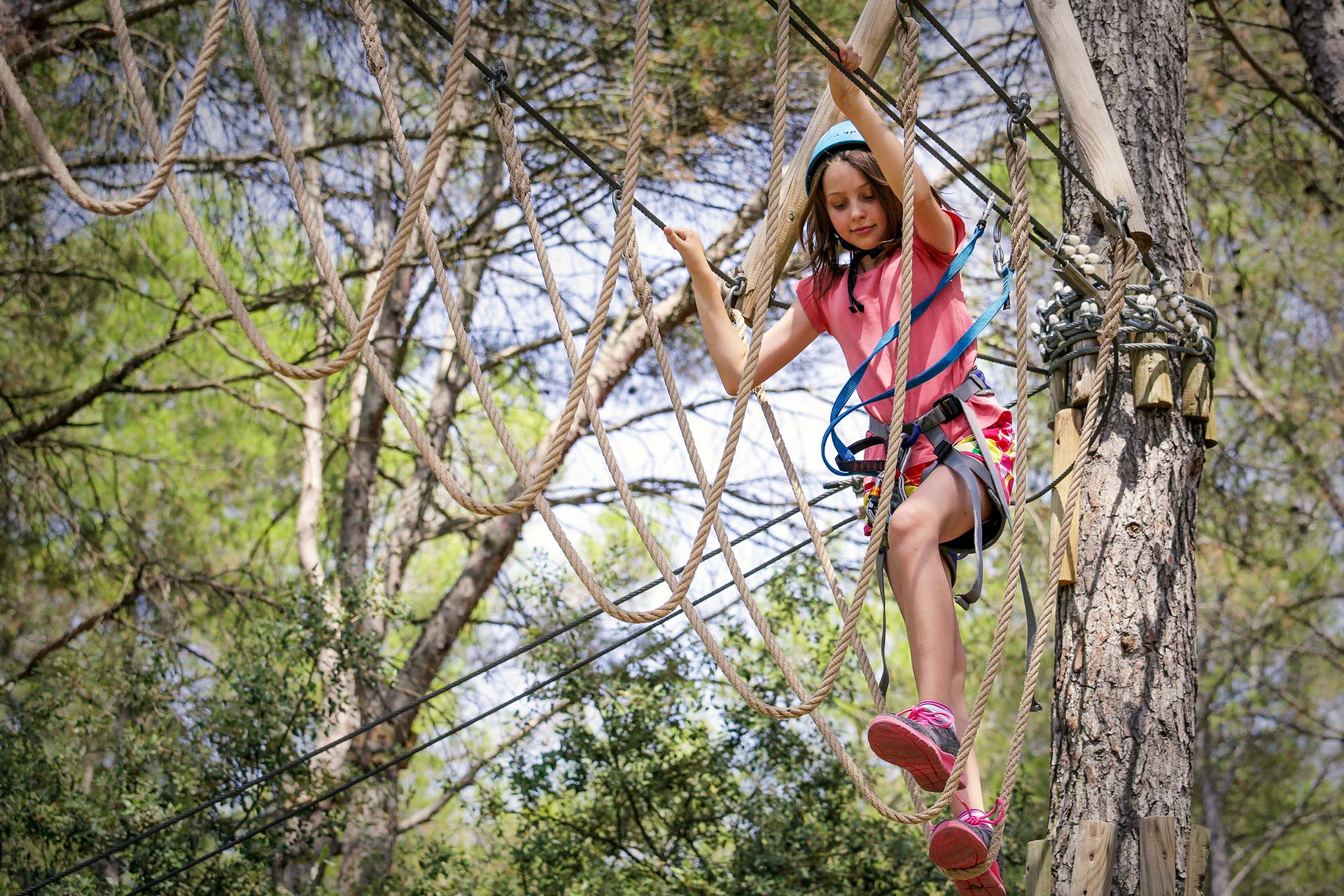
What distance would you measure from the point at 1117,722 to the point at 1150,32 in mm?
1594

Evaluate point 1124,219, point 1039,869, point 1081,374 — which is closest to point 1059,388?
point 1081,374

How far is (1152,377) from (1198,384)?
11 cm

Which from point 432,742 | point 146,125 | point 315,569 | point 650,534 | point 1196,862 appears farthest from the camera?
point 315,569

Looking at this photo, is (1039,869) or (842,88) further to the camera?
(1039,869)

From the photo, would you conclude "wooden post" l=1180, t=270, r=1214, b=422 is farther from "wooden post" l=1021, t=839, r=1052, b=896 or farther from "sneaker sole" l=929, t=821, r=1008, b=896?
"sneaker sole" l=929, t=821, r=1008, b=896

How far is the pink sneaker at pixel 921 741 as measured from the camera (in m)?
1.83

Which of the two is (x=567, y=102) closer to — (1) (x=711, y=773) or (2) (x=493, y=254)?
(2) (x=493, y=254)

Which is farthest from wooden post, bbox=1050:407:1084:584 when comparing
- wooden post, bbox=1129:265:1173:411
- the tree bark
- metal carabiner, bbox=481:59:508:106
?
the tree bark

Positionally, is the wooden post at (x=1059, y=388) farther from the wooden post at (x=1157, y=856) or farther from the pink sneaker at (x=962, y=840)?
the pink sneaker at (x=962, y=840)

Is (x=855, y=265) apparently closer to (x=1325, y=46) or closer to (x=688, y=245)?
(x=688, y=245)

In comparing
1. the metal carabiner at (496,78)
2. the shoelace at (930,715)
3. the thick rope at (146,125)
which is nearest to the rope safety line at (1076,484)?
the shoelace at (930,715)

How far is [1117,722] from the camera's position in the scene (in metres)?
2.52

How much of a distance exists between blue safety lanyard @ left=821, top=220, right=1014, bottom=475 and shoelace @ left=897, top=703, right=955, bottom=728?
18.5 inches

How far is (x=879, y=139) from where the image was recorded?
198cm
